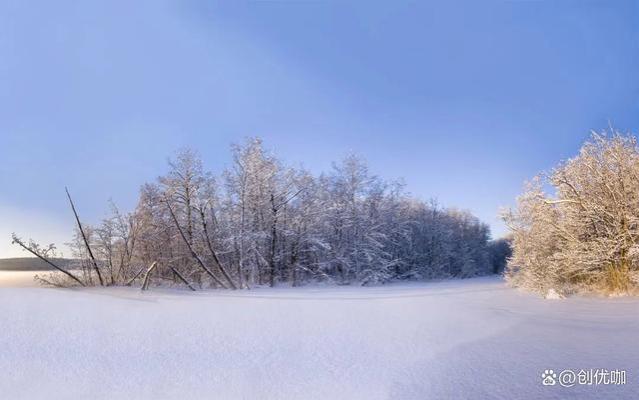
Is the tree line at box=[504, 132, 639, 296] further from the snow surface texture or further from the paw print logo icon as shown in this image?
the paw print logo icon

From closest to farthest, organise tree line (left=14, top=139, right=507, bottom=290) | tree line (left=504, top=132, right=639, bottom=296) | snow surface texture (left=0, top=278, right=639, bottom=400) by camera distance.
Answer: snow surface texture (left=0, top=278, right=639, bottom=400), tree line (left=504, top=132, right=639, bottom=296), tree line (left=14, top=139, right=507, bottom=290)

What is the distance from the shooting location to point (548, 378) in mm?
4316

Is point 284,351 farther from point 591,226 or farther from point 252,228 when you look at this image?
point 252,228

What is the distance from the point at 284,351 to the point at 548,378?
3134mm

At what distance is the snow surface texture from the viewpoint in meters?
4.15

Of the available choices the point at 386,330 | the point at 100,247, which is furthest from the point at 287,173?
the point at 386,330

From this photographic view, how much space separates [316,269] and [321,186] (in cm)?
663

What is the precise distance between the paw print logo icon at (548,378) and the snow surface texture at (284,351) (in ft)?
0.23

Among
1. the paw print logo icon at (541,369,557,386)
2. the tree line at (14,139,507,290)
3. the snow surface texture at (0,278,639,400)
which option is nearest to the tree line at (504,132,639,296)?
the snow surface texture at (0,278,639,400)

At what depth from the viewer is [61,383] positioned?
14.5 ft

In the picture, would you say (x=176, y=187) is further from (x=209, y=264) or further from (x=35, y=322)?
(x=35, y=322)

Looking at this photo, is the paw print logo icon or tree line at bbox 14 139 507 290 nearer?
the paw print logo icon

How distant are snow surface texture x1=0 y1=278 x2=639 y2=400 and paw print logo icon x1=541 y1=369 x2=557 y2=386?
0.07 m

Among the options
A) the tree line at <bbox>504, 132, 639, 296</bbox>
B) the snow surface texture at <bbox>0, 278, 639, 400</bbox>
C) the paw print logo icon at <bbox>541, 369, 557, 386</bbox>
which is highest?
the tree line at <bbox>504, 132, 639, 296</bbox>
